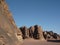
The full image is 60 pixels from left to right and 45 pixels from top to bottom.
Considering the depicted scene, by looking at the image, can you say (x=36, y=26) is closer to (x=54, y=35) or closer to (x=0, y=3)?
(x=54, y=35)

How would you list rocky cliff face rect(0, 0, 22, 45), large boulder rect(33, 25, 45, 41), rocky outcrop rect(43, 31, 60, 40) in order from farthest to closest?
1. rocky outcrop rect(43, 31, 60, 40)
2. large boulder rect(33, 25, 45, 41)
3. rocky cliff face rect(0, 0, 22, 45)

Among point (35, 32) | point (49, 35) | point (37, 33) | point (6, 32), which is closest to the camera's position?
point (6, 32)

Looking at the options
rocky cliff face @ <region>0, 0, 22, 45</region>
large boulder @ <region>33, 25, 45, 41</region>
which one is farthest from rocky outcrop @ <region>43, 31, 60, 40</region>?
rocky cliff face @ <region>0, 0, 22, 45</region>

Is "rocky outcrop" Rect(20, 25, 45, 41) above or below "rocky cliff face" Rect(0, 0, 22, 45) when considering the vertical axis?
above

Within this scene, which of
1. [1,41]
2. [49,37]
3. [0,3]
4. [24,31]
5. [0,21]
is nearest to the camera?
[1,41]

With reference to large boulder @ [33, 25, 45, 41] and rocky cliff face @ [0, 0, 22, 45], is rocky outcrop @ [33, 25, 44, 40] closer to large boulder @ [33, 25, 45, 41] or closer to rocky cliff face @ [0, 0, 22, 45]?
large boulder @ [33, 25, 45, 41]

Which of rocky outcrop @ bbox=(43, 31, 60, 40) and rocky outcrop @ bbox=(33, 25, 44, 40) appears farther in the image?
rocky outcrop @ bbox=(43, 31, 60, 40)

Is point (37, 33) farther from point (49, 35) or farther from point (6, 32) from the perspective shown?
point (6, 32)

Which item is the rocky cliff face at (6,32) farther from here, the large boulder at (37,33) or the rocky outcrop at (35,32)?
the large boulder at (37,33)

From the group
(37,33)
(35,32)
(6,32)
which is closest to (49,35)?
(35,32)

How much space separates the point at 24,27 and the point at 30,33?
12.0 metres

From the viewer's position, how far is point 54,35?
131 meters

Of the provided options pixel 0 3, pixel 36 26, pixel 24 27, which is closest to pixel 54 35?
pixel 36 26

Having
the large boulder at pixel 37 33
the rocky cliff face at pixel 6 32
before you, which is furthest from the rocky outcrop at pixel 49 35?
the rocky cliff face at pixel 6 32
